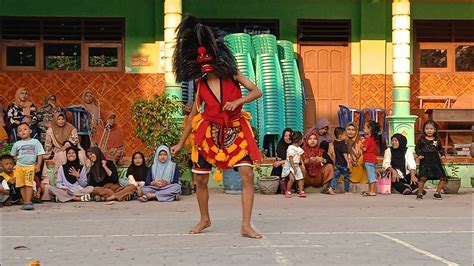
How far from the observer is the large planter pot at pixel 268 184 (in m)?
12.9

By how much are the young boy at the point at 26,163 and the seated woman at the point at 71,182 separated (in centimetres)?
85

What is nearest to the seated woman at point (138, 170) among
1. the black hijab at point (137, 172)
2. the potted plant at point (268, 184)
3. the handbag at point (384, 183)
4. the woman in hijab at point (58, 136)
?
the black hijab at point (137, 172)

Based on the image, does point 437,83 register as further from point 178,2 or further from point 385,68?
point 178,2

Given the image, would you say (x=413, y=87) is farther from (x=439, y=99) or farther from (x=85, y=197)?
(x=85, y=197)

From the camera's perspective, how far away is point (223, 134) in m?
7.28

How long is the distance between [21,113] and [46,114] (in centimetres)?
49

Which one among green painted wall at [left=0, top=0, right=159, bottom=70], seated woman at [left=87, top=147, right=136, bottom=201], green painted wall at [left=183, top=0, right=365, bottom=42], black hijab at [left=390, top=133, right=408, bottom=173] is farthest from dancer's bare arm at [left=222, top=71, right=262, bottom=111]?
green painted wall at [left=183, top=0, right=365, bottom=42]

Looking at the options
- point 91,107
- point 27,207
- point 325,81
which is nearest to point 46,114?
point 91,107

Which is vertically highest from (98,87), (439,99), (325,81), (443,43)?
(443,43)

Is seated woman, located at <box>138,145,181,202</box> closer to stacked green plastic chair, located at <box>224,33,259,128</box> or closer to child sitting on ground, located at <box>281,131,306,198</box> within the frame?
child sitting on ground, located at <box>281,131,306,198</box>

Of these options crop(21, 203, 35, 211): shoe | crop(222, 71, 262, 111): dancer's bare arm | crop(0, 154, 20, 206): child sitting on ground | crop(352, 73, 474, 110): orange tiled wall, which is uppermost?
crop(352, 73, 474, 110): orange tiled wall

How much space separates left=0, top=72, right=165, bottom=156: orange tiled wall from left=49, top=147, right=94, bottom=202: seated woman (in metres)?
4.03

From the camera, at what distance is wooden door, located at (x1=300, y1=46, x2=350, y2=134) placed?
55.3 ft

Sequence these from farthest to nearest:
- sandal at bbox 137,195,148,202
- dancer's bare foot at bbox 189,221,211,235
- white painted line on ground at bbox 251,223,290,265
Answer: sandal at bbox 137,195,148,202 < dancer's bare foot at bbox 189,221,211,235 < white painted line on ground at bbox 251,223,290,265
